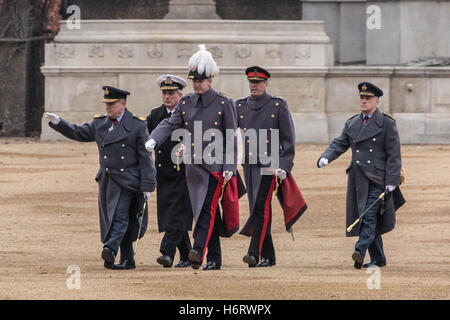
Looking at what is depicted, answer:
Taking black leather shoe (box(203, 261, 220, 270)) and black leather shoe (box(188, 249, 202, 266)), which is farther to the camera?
black leather shoe (box(203, 261, 220, 270))

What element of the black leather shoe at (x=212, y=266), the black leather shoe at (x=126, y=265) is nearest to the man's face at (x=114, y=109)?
the black leather shoe at (x=126, y=265)

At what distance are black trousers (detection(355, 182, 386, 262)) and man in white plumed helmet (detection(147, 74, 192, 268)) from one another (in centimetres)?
156

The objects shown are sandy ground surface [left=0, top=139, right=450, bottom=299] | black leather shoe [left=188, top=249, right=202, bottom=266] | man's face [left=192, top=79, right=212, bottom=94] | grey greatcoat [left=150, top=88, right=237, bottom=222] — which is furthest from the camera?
man's face [left=192, top=79, right=212, bottom=94]

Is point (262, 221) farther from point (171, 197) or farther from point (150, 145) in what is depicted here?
point (150, 145)

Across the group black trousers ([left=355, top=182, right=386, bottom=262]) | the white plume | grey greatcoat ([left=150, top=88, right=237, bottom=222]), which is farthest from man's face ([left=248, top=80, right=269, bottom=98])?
black trousers ([left=355, top=182, right=386, bottom=262])

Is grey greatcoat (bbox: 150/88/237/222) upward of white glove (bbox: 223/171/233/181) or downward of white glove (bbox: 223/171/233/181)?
upward

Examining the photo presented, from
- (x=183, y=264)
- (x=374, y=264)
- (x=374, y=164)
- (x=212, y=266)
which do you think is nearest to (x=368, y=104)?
(x=374, y=164)

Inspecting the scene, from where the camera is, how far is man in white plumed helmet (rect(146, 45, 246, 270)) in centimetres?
1263

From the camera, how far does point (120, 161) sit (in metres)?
12.9

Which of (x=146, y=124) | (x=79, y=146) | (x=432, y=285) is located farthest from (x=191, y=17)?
(x=432, y=285)

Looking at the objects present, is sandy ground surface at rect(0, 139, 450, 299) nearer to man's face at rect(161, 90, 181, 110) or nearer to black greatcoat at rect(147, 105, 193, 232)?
black greatcoat at rect(147, 105, 193, 232)

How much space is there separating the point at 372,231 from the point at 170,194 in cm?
185

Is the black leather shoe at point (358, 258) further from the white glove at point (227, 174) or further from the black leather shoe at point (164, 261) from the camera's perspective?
the black leather shoe at point (164, 261)

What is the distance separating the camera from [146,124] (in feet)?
43.1
